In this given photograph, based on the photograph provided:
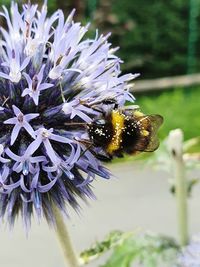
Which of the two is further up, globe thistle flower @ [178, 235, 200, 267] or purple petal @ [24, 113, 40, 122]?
purple petal @ [24, 113, 40, 122]

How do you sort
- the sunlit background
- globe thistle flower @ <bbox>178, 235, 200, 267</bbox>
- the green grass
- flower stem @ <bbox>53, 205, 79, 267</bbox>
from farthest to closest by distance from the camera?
the green grass
the sunlit background
globe thistle flower @ <bbox>178, 235, 200, 267</bbox>
flower stem @ <bbox>53, 205, 79, 267</bbox>

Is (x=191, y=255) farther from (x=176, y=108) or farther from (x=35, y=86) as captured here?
(x=176, y=108)

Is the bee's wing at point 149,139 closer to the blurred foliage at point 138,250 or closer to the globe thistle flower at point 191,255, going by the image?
the blurred foliage at point 138,250

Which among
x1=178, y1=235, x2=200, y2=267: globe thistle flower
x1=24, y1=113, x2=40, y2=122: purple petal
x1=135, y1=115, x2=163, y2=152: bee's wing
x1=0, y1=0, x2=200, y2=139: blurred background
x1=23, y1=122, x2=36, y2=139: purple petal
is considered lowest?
x1=178, y1=235, x2=200, y2=267: globe thistle flower

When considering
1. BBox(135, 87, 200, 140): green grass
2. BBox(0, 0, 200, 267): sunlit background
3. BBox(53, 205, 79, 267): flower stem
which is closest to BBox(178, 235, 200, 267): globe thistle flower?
BBox(53, 205, 79, 267): flower stem

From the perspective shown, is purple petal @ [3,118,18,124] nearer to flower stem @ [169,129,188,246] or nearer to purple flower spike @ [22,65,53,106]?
purple flower spike @ [22,65,53,106]

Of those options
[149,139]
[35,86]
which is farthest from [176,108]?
[35,86]

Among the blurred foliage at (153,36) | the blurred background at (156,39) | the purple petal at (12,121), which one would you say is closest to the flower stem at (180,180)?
the purple petal at (12,121)
